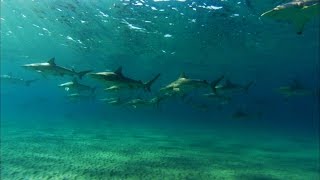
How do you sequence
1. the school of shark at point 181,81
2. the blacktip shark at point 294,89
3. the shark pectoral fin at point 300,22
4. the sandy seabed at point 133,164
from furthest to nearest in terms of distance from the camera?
the blacktip shark at point 294,89
the sandy seabed at point 133,164
the shark pectoral fin at point 300,22
the school of shark at point 181,81

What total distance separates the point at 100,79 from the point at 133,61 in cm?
4216

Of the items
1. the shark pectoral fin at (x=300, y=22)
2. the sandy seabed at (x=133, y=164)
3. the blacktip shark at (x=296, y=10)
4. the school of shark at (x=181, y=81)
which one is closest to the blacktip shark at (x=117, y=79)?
the school of shark at (x=181, y=81)

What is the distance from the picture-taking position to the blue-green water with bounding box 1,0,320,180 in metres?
14.1

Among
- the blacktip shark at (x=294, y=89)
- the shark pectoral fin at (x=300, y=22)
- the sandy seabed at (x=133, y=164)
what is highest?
the shark pectoral fin at (x=300, y=22)

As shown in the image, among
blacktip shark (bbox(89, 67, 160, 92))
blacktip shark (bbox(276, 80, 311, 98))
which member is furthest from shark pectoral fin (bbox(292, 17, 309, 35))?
blacktip shark (bbox(276, 80, 311, 98))

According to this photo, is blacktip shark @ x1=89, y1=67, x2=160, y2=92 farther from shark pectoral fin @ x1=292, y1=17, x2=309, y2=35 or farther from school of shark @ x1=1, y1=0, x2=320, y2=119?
shark pectoral fin @ x1=292, y1=17, x2=309, y2=35

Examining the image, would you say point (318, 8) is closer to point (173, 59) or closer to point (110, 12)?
point (110, 12)

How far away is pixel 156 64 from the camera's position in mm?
Result: 56312

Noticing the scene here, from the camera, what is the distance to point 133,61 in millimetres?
53062

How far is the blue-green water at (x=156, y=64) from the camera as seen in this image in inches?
555

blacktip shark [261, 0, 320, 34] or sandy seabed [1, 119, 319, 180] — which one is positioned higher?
blacktip shark [261, 0, 320, 34]

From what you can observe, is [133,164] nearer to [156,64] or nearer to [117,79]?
→ [117,79]

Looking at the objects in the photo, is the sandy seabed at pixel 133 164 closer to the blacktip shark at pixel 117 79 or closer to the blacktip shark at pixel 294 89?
the blacktip shark at pixel 117 79

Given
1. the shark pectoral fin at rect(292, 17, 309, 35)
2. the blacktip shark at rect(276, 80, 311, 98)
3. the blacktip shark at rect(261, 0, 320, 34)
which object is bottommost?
the blacktip shark at rect(276, 80, 311, 98)
